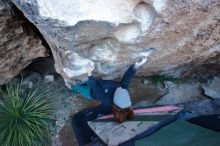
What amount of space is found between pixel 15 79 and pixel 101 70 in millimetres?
1456

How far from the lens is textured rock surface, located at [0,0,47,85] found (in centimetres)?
420

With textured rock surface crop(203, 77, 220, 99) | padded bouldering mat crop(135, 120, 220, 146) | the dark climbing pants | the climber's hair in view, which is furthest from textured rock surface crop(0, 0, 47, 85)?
textured rock surface crop(203, 77, 220, 99)

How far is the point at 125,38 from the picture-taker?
3.85 m

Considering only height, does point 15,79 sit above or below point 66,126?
above

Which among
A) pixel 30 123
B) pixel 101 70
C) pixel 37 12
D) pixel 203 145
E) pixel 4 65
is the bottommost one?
pixel 203 145

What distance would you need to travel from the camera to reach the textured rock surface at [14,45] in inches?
165

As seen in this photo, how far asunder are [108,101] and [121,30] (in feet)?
2.80

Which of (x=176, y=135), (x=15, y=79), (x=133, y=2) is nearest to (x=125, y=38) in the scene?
(x=133, y=2)

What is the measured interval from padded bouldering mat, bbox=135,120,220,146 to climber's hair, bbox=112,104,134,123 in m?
0.42

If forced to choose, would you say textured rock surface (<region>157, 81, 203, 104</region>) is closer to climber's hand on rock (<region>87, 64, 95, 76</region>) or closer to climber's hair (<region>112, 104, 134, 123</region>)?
climber's hand on rock (<region>87, 64, 95, 76</region>)

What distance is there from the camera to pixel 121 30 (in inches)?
149

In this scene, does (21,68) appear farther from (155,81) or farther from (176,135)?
(176,135)

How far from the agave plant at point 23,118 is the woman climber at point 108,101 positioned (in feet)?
2.32

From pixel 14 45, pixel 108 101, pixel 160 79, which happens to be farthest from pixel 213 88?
pixel 14 45
